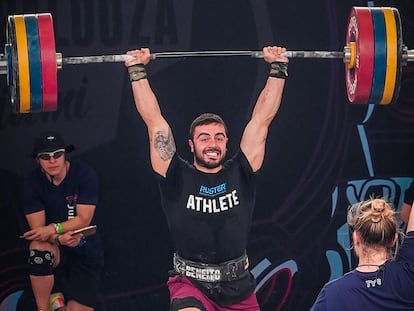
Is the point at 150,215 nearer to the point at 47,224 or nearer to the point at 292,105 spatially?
the point at 47,224

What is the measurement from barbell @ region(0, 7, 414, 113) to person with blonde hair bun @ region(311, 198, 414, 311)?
1410 millimetres

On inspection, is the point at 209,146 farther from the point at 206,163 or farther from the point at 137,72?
the point at 137,72

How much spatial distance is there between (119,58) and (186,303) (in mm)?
1361

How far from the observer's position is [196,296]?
6.14m

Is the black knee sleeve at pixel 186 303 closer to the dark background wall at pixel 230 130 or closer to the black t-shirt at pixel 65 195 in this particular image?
the black t-shirt at pixel 65 195

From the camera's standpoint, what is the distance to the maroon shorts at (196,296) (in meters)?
6.15

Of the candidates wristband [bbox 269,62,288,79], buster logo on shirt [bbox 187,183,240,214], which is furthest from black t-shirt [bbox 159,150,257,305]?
wristband [bbox 269,62,288,79]

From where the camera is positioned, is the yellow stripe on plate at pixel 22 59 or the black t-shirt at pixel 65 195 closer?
the yellow stripe on plate at pixel 22 59

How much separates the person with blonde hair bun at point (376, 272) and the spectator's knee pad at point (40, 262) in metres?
2.78

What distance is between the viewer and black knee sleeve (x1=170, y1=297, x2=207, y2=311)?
605 cm

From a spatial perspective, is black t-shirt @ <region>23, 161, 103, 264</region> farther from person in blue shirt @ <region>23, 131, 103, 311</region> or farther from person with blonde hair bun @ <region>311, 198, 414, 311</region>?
person with blonde hair bun @ <region>311, 198, 414, 311</region>

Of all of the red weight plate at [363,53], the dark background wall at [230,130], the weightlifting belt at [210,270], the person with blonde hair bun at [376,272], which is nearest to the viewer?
the person with blonde hair bun at [376,272]

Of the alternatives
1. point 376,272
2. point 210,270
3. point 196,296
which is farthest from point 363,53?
point 376,272

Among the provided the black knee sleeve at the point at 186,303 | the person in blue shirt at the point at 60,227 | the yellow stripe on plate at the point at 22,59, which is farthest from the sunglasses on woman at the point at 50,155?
the black knee sleeve at the point at 186,303
